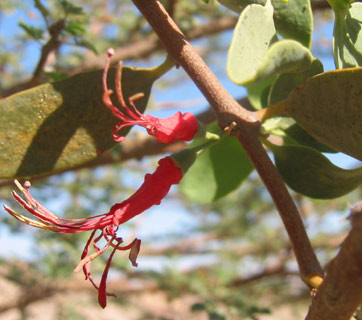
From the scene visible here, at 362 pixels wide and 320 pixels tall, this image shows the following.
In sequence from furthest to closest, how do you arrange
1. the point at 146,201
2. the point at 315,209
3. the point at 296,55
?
1. the point at 315,209
2. the point at 146,201
3. the point at 296,55

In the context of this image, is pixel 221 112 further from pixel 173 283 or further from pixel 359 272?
pixel 173 283

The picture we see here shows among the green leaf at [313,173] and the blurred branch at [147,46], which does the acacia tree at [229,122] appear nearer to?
the green leaf at [313,173]

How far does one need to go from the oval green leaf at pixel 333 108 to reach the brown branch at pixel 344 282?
0.20 meters

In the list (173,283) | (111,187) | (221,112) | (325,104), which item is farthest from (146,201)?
(111,187)

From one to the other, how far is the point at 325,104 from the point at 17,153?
1.43 ft

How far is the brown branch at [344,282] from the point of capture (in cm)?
42

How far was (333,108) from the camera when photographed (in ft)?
2.04


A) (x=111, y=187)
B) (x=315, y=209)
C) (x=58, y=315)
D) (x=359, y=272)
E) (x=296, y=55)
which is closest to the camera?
(x=359, y=272)

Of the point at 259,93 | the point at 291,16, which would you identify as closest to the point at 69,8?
the point at 259,93

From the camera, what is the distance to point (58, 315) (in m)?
2.54

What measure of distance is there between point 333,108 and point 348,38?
15cm

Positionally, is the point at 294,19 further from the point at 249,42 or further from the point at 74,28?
the point at 74,28

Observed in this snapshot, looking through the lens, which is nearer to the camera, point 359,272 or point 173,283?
point 359,272

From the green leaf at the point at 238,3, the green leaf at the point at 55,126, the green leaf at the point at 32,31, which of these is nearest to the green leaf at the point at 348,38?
the green leaf at the point at 238,3
